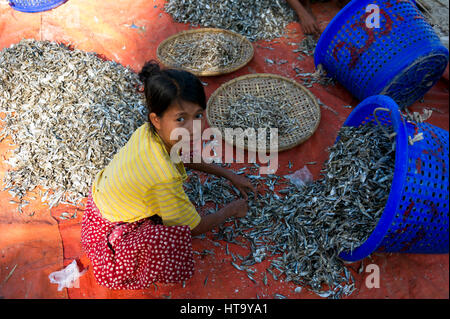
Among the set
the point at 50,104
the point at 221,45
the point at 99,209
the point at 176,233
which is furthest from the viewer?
the point at 221,45

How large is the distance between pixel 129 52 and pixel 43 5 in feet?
3.72

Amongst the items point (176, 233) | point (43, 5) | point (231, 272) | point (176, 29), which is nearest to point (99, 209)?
point (176, 233)

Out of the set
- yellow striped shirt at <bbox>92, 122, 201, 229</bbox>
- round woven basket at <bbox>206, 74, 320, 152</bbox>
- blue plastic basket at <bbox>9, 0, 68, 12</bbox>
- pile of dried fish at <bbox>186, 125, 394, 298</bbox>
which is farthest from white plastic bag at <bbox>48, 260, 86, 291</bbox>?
blue plastic basket at <bbox>9, 0, 68, 12</bbox>

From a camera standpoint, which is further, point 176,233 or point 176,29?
point 176,29

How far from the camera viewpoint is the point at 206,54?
9.87 feet

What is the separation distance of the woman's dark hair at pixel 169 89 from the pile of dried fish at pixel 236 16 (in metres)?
2.24

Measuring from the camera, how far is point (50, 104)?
2.34 metres

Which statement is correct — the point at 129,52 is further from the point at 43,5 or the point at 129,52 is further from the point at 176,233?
the point at 176,233

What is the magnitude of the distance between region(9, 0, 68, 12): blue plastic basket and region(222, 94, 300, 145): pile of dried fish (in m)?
2.29

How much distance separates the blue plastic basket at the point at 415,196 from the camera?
148cm

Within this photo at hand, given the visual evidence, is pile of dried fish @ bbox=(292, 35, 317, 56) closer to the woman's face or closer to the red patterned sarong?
→ the woman's face

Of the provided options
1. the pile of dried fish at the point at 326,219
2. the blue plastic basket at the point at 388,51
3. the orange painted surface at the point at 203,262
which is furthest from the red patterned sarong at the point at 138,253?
the blue plastic basket at the point at 388,51

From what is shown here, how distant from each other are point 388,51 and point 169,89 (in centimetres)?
183
